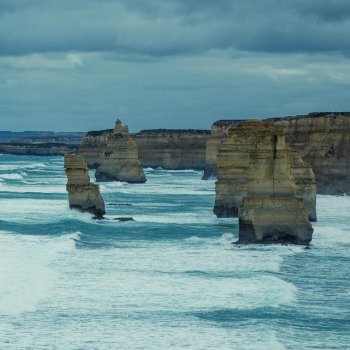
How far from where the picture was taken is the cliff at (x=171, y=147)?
440 ft

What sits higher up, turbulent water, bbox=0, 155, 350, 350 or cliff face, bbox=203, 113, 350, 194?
cliff face, bbox=203, 113, 350, 194

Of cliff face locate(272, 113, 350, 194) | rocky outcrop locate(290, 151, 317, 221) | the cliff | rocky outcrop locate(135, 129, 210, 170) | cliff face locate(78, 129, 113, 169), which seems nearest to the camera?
rocky outcrop locate(290, 151, 317, 221)

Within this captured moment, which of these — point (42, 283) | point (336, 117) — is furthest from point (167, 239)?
point (336, 117)

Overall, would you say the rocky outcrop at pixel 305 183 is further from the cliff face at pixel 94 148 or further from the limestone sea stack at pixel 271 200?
the cliff face at pixel 94 148

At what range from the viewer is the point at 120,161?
9150 centimetres

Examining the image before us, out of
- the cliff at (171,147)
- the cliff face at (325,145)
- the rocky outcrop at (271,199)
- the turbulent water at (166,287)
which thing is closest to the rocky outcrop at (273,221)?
the rocky outcrop at (271,199)

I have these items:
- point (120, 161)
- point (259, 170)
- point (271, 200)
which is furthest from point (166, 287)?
point (120, 161)

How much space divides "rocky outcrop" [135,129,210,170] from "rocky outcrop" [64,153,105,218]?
82681mm

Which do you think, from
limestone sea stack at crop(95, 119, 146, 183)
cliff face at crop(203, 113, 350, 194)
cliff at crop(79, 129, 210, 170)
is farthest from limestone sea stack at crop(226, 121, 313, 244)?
cliff at crop(79, 129, 210, 170)

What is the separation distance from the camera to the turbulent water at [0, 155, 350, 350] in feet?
73.0

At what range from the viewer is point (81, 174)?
163ft

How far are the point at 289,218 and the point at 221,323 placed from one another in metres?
13.5

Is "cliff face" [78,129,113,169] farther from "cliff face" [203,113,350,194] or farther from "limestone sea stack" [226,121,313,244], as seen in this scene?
"limestone sea stack" [226,121,313,244]

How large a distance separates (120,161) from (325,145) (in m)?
24.1
